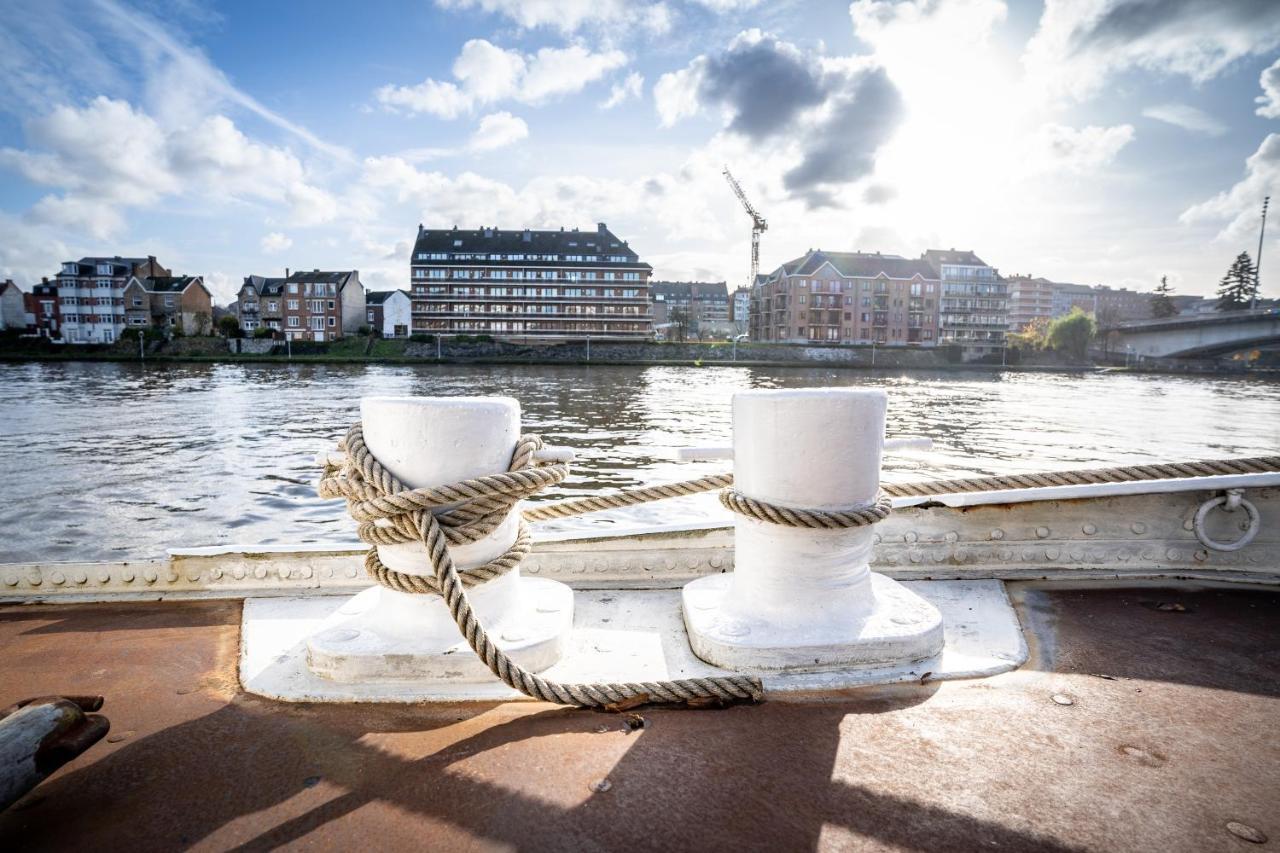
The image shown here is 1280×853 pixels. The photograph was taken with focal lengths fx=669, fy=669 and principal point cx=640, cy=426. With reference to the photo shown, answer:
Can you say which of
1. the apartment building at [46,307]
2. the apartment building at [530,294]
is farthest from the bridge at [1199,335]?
the apartment building at [46,307]

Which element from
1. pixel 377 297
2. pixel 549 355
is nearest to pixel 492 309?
pixel 377 297

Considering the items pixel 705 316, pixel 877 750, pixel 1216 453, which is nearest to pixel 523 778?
pixel 877 750

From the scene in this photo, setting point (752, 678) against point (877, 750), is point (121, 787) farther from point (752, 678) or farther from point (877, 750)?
Result: point (877, 750)

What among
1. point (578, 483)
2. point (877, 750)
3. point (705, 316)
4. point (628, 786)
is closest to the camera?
point (628, 786)

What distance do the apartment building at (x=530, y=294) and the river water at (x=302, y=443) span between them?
47.8 m

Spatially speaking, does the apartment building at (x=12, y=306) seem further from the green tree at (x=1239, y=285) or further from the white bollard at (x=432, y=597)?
the green tree at (x=1239, y=285)

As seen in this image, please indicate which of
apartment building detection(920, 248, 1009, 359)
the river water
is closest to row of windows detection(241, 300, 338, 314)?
the river water

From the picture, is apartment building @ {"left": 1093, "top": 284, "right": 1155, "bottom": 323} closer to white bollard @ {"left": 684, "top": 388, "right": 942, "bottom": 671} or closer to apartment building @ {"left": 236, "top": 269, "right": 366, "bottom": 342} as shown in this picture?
apartment building @ {"left": 236, "top": 269, "right": 366, "bottom": 342}

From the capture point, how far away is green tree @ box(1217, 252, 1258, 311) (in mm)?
93375

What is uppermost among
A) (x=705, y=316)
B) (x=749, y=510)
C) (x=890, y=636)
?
(x=705, y=316)

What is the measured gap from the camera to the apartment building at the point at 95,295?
76.9 metres

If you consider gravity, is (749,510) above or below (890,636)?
above

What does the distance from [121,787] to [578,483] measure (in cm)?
869

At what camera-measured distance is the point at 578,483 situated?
10289mm
